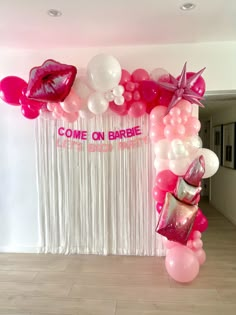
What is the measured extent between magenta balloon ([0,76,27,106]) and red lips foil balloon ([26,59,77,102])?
49 centimetres

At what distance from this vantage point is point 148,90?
8.98ft

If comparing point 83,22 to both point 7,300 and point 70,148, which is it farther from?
point 7,300

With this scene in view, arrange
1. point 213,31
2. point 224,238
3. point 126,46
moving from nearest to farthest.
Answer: point 213,31 < point 126,46 < point 224,238

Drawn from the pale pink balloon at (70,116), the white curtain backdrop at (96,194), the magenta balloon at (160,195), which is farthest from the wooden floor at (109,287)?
the pale pink balloon at (70,116)

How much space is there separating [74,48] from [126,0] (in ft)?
4.07

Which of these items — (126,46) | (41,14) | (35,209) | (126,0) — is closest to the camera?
(126,0)

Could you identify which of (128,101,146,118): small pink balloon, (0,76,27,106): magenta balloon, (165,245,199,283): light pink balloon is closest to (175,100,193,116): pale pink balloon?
(128,101,146,118): small pink balloon

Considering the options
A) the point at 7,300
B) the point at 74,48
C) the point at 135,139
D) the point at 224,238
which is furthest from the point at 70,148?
the point at 224,238

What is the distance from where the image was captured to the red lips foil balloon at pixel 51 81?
249 cm

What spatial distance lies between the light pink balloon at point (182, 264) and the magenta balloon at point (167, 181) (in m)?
0.60

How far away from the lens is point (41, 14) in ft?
7.88

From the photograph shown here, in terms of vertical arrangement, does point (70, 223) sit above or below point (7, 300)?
above

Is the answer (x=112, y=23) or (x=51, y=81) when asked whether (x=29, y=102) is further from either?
(x=112, y=23)

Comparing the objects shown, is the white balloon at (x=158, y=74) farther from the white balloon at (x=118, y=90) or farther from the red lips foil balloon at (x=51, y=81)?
the red lips foil balloon at (x=51, y=81)
